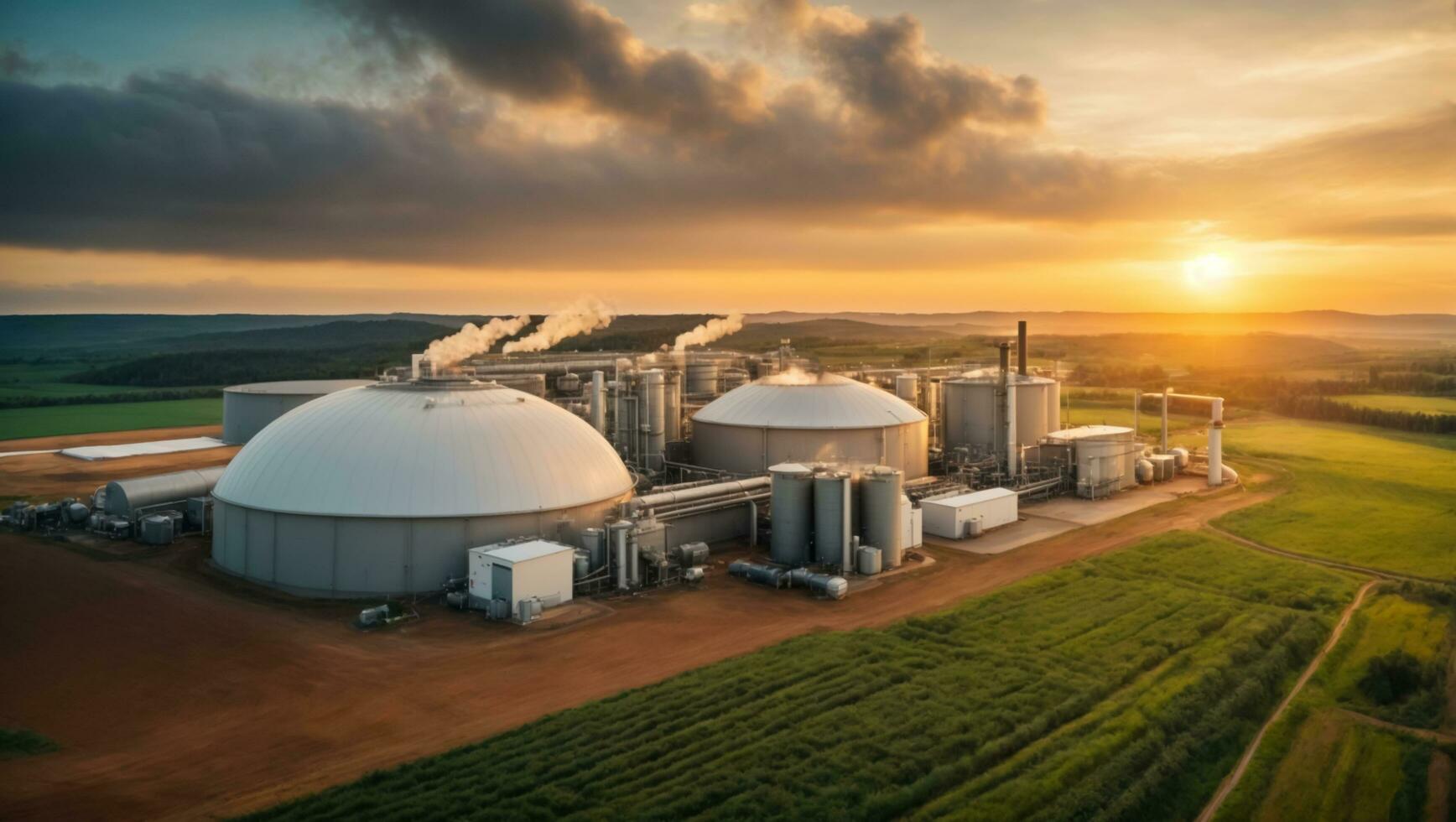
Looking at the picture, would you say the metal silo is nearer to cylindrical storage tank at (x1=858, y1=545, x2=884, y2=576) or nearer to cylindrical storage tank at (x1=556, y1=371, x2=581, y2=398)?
cylindrical storage tank at (x1=556, y1=371, x2=581, y2=398)

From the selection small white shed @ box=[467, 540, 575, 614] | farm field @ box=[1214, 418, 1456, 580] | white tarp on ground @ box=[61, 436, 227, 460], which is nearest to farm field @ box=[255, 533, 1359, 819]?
small white shed @ box=[467, 540, 575, 614]

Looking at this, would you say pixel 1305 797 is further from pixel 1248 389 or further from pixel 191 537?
pixel 1248 389

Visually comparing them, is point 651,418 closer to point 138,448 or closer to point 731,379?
point 731,379

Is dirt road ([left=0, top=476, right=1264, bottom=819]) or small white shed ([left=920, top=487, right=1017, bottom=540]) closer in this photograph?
dirt road ([left=0, top=476, right=1264, bottom=819])

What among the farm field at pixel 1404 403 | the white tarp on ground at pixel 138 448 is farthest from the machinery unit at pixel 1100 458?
the white tarp on ground at pixel 138 448

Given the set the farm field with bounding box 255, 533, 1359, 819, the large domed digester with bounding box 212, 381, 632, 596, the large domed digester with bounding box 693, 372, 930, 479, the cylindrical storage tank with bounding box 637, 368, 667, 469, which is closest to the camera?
the farm field with bounding box 255, 533, 1359, 819
